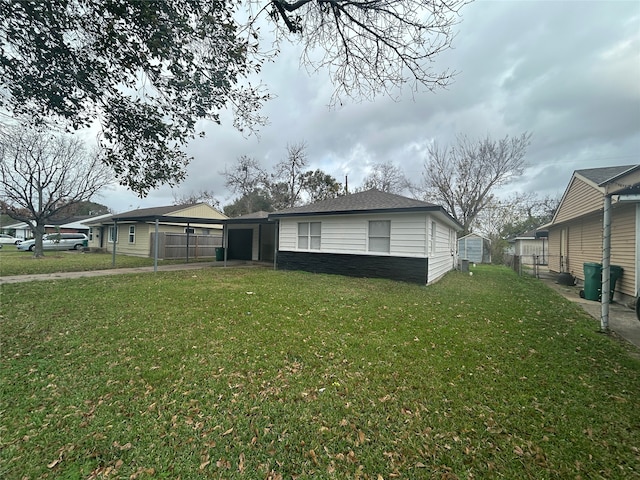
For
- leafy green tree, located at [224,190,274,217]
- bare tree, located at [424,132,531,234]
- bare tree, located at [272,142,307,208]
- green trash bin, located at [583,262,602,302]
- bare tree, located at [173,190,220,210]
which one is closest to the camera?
green trash bin, located at [583,262,602,302]

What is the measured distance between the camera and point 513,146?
75.8 feet

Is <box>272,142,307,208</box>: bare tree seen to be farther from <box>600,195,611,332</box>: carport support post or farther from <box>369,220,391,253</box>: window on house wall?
<box>600,195,611,332</box>: carport support post

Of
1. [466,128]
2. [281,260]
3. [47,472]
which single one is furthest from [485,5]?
[466,128]

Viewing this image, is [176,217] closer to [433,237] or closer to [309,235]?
[309,235]

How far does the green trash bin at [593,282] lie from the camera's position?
828 cm

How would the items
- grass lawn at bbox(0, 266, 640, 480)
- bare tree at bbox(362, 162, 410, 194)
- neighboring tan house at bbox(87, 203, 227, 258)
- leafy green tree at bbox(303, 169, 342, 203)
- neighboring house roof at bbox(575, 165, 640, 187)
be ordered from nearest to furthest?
grass lawn at bbox(0, 266, 640, 480)
neighboring house roof at bbox(575, 165, 640, 187)
neighboring tan house at bbox(87, 203, 227, 258)
bare tree at bbox(362, 162, 410, 194)
leafy green tree at bbox(303, 169, 342, 203)

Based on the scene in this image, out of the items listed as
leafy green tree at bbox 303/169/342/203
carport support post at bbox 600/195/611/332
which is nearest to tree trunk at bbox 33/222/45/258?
leafy green tree at bbox 303/169/342/203

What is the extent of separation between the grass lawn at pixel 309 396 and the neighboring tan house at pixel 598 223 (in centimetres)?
283

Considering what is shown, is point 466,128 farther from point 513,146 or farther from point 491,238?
point 491,238

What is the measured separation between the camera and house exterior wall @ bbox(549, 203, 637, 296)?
7668 millimetres

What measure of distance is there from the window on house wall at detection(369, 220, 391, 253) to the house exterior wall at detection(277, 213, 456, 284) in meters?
0.14

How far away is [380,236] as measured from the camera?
10273 millimetres

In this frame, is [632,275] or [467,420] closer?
[467,420]

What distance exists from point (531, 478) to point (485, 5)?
6.49 metres
